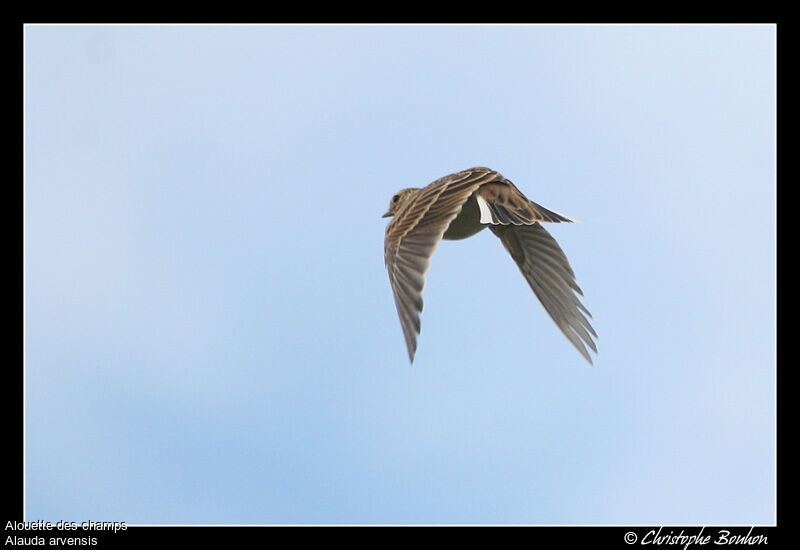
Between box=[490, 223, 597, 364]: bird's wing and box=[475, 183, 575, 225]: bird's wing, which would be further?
box=[490, 223, 597, 364]: bird's wing

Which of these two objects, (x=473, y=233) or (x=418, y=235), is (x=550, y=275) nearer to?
(x=473, y=233)

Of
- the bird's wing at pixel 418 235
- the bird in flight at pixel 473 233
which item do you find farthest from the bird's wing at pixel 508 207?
the bird's wing at pixel 418 235

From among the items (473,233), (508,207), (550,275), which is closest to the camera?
(508,207)

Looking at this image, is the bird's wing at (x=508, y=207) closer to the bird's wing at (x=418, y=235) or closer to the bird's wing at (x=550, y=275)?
the bird's wing at (x=418, y=235)

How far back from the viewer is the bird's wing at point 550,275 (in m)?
11.7

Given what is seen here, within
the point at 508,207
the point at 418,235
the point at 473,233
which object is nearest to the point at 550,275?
the point at 473,233

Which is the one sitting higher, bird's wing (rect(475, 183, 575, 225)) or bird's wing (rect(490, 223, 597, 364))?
bird's wing (rect(475, 183, 575, 225))

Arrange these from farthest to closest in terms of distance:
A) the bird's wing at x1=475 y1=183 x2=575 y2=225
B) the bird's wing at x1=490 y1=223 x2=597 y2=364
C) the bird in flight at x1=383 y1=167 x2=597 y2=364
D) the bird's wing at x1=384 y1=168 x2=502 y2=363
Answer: the bird's wing at x1=490 y1=223 x2=597 y2=364 → the bird's wing at x1=475 y1=183 x2=575 y2=225 → the bird in flight at x1=383 y1=167 x2=597 y2=364 → the bird's wing at x1=384 y1=168 x2=502 y2=363

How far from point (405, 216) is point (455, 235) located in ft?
3.87

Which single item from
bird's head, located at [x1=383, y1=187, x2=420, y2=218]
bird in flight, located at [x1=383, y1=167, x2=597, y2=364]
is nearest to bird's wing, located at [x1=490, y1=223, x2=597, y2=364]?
bird in flight, located at [x1=383, y1=167, x2=597, y2=364]

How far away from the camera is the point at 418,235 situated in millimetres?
9039

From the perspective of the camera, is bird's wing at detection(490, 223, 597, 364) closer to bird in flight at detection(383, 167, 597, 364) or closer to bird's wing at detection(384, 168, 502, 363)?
bird in flight at detection(383, 167, 597, 364)

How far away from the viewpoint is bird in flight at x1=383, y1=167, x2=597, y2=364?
848 centimetres

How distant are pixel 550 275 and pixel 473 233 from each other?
1.55 meters
